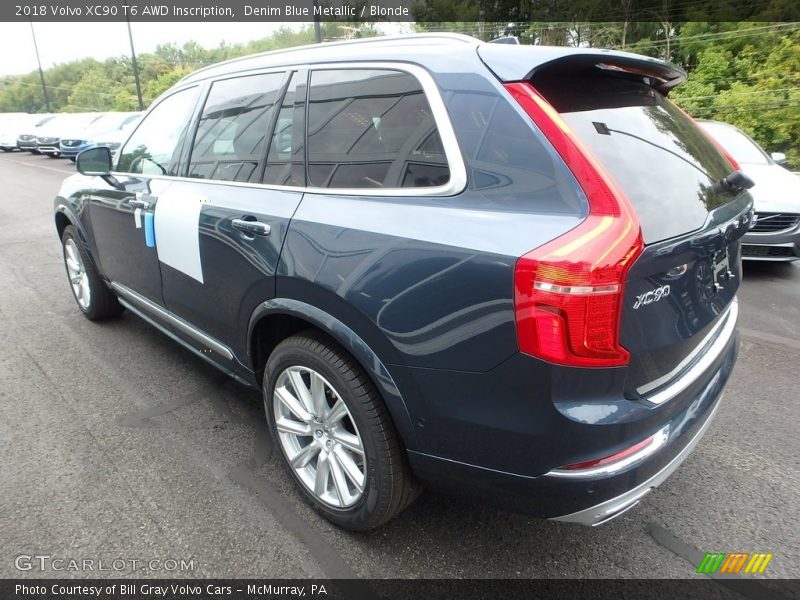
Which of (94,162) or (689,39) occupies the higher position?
(689,39)

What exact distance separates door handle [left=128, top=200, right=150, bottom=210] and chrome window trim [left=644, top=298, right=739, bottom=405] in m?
2.81

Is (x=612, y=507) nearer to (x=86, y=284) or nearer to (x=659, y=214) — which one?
(x=659, y=214)

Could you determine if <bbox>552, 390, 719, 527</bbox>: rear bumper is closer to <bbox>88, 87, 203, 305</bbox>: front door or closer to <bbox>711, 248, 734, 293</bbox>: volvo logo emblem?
<bbox>711, 248, 734, 293</bbox>: volvo logo emblem

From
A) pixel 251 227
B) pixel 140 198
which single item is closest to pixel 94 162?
pixel 140 198

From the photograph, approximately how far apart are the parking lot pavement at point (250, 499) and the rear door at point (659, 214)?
82 cm

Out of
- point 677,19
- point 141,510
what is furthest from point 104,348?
point 677,19

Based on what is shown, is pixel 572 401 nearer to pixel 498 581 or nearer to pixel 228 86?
pixel 498 581

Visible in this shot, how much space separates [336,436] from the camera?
84.5 inches

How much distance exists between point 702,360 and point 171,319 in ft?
8.98

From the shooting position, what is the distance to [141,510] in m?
2.34

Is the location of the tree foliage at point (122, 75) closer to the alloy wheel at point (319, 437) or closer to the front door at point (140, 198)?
the front door at point (140, 198)

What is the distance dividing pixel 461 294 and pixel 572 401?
445 millimetres

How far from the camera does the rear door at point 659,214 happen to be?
63.6 inches

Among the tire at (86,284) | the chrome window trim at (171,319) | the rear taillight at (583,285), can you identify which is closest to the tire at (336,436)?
the chrome window trim at (171,319)
